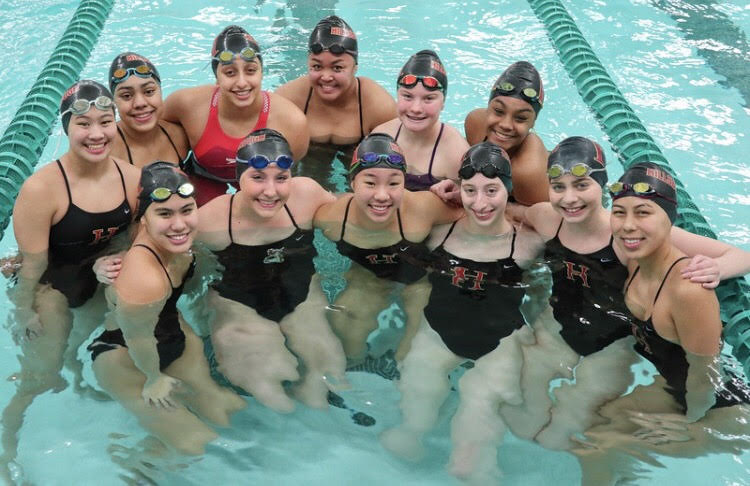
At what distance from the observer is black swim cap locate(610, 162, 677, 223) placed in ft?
12.4

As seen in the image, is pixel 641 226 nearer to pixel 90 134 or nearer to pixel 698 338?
pixel 698 338

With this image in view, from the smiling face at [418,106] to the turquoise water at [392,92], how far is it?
152cm

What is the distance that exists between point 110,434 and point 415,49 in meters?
5.09

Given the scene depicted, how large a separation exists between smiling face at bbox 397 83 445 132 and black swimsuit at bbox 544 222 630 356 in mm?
1000

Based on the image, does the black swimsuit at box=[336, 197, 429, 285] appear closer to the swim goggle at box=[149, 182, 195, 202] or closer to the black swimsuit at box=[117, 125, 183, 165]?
the swim goggle at box=[149, 182, 195, 202]

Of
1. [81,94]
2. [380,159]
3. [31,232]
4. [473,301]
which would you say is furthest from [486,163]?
[31,232]

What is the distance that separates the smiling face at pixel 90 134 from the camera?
412cm

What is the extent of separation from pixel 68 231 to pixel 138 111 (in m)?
0.79

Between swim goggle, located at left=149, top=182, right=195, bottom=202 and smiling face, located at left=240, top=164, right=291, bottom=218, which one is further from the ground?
swim goggle, located at left=149, top=182, right=195, bottom=202

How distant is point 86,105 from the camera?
4156mm

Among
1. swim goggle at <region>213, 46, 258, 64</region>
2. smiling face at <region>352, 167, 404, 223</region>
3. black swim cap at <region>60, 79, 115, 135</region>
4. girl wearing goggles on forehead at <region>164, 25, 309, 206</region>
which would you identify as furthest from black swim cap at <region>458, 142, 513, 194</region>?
black swim cap at <region>60, 79, 115, 135</region>

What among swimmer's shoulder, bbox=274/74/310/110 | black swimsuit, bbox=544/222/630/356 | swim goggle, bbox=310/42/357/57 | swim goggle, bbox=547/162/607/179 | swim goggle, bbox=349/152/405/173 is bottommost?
black swimsuit, bbox=544/222/630/356

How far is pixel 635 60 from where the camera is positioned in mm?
7547

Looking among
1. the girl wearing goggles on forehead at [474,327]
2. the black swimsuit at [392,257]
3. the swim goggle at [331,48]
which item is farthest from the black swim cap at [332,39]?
the girl wearing goggles on forehead at [474,327]
